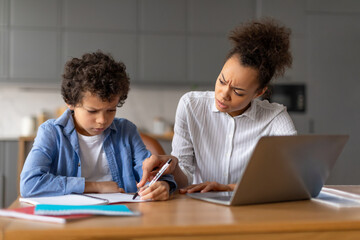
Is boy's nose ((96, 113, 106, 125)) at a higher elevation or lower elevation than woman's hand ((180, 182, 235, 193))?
higher

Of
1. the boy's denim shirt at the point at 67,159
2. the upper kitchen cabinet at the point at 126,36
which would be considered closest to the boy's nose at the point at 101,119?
the boy's denim shirt at the point at 67,159

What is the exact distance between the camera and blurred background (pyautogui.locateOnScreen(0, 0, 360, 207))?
4305mm

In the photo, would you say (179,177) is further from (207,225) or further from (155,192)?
(207,225)

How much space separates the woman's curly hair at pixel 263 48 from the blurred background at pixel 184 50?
2.96 metres

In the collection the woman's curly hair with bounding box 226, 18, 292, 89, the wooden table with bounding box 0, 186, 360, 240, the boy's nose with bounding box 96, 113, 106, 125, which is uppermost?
the woman's curly hair with bounding box 226, 18, 292, 89

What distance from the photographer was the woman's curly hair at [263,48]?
148 centimetres

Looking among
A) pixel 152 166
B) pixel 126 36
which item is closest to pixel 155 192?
pixel 152 166

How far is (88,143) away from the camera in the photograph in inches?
62.4

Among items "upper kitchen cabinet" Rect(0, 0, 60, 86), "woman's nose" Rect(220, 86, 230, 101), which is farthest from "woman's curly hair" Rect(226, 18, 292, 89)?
"upper kitchen cabinet" Rect(0, 0, 60, 86)

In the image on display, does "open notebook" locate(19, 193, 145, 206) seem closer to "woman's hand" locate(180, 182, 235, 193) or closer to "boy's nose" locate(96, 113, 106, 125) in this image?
"woman's hand" locate(180, 182, 235, 193)

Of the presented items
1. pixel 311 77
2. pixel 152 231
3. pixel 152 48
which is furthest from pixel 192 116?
pixel 311 77

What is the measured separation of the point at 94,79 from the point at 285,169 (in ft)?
2.52

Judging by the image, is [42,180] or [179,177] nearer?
Answer: [42,180]

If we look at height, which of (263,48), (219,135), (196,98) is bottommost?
(219,135)
